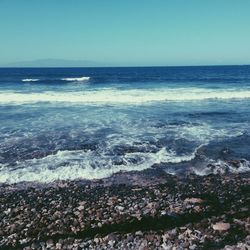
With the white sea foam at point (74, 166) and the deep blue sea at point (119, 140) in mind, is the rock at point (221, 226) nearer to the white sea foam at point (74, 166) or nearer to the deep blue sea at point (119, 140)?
the deep blue sea at point (119, 140)

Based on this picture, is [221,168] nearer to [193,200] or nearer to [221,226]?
[193,200]

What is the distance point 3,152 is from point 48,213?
6655 mm

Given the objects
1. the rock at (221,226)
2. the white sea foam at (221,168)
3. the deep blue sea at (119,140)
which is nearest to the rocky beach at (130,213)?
the rock at (221,226)

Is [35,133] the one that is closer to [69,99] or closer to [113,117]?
[113,117]

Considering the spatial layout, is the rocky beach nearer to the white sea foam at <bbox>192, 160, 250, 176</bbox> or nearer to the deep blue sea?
the white sea foam at <bbox>192, 160, 250, 176</bbox>

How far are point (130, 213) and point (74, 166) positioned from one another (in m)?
4.62

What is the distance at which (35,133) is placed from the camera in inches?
760

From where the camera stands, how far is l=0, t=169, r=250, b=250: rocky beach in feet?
26.9

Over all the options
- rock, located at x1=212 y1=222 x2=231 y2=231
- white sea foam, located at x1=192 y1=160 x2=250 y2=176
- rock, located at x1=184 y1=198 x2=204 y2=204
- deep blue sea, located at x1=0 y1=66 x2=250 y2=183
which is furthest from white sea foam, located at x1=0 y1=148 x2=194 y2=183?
rock, located at x1=212 y1=222 x2=231 y2=231

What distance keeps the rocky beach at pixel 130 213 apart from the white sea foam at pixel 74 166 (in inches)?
22.8

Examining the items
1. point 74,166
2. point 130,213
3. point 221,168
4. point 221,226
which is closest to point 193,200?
point 221,226

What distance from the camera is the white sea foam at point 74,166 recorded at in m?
12.6

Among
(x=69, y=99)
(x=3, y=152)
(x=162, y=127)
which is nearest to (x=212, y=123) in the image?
(x=162, y=127)

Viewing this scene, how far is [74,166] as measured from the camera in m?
13.7
